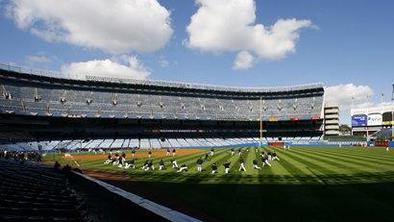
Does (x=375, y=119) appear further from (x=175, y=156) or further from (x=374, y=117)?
(x=175, y=156)

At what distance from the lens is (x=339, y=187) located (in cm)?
2502

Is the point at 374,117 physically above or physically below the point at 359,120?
above

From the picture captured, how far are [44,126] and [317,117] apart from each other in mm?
76858

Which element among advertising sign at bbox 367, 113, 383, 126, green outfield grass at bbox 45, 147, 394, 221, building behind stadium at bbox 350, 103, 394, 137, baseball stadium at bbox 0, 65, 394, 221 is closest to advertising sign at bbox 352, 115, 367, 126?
building behind stadium at bbox 350, 103, 394, 137

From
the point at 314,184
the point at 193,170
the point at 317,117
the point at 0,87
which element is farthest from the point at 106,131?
the point at 314,184

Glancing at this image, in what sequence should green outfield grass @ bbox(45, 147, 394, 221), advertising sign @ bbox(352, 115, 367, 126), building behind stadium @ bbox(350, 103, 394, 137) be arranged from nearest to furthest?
1. green outfield grass @ bbox(45, 147, 394, 221)
2. building behind stadium @ bbox(350, 103, 394, 137)
3. advertising sign @ bbox(352, 115, 367, 126)

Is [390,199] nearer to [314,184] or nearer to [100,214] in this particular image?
[314,184]

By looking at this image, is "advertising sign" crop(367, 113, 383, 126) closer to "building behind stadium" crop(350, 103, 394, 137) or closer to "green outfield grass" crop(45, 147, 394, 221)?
"building behind stadium" crop(350, 103, 394, 137)

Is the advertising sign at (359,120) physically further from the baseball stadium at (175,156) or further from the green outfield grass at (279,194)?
the green outfield grass at (279,194)

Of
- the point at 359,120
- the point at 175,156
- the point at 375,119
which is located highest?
the point at 375,119

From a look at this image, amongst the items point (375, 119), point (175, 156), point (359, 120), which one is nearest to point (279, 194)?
point (175, 156)

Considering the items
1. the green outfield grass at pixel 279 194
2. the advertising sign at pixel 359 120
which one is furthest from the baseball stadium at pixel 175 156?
the advertising sign at pixel 359 120

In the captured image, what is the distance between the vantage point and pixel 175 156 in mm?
61875

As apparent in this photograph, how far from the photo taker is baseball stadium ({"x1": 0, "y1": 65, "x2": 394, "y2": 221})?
13221 millimetres
